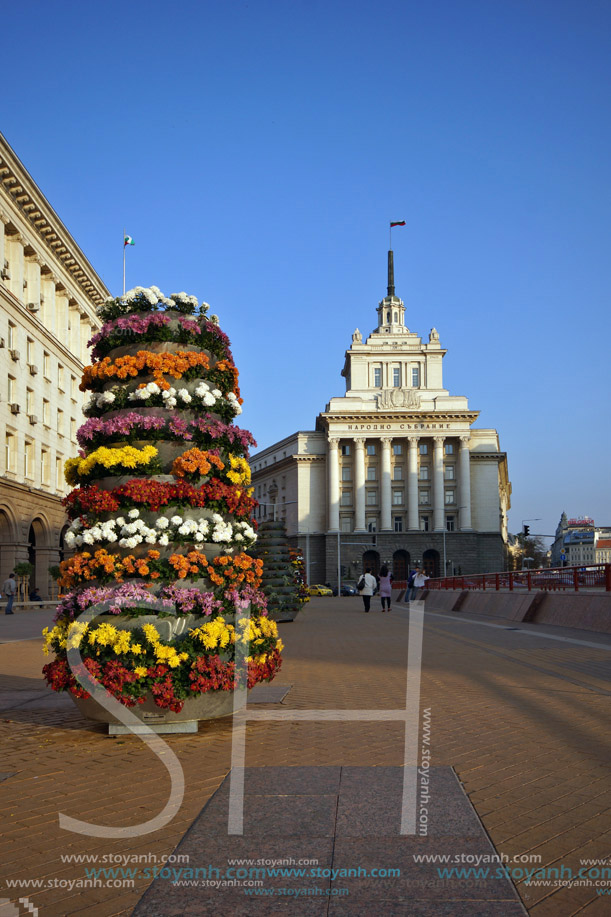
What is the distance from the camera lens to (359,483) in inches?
3853

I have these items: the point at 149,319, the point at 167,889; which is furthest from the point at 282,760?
the point at 149,319

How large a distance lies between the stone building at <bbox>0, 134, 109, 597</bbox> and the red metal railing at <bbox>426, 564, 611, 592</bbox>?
21.0 metres

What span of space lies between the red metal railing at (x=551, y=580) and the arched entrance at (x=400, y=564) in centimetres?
6327

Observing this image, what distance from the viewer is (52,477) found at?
44.6 metres

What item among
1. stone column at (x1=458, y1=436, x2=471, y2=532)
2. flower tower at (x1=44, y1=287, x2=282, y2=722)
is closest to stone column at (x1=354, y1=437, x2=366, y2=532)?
stone column at (x1=458, y1=436, x2=471, y2=532)

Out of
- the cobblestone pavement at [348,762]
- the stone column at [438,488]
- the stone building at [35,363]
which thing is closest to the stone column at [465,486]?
the stone column at [438,488]

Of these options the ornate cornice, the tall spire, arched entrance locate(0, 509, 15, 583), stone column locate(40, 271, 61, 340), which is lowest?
arched entrance locate(0, 509, 15, 583)

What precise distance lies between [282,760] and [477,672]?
5.83 meters

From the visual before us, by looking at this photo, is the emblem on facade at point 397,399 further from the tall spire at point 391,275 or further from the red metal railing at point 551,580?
the red metal railing at point 551,580

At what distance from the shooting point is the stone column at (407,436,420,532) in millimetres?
96188

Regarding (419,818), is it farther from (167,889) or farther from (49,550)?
(49,550)

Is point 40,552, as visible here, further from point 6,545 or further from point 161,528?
point 161,528

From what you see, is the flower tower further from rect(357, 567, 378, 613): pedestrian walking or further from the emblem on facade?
the emblem on facade

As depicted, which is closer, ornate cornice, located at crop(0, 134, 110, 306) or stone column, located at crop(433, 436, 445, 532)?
ornate cornice, located at crop(0, 134, 110, 306)
